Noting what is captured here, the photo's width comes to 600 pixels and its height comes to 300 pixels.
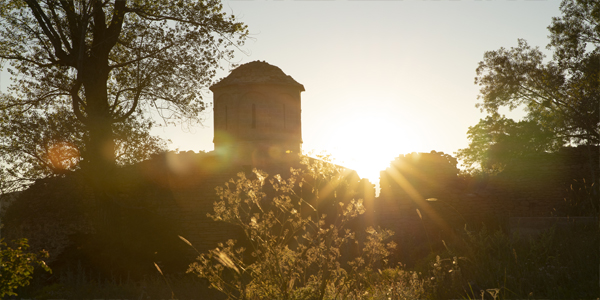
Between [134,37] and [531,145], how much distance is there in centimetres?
2212

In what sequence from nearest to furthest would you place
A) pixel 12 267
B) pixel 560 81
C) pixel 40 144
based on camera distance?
pixel 12 267, pixel 40 144, pixel 560 81

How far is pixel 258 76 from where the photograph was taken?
79.2 feet

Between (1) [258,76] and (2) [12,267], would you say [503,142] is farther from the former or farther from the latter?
(2) [12,267]

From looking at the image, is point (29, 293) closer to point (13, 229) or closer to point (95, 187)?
point (95, 187)

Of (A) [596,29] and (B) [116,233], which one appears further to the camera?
(A) [596,29]

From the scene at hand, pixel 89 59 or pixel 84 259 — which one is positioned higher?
pixel 89 59

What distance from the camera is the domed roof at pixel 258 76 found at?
78.4ft

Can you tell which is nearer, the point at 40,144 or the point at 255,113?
the point at 40,144

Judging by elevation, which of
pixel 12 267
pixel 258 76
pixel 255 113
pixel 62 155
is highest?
pixel 258 76

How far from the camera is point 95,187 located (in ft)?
41.7

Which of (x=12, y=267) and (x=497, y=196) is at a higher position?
(x=497, y=196)

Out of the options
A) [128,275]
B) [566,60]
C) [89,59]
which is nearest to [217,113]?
[89,59]

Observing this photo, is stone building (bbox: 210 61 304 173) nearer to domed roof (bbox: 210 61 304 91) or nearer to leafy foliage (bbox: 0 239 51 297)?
domed roof (bbox: 210 61 304 91)

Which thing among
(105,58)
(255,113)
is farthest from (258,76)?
(105,58)
